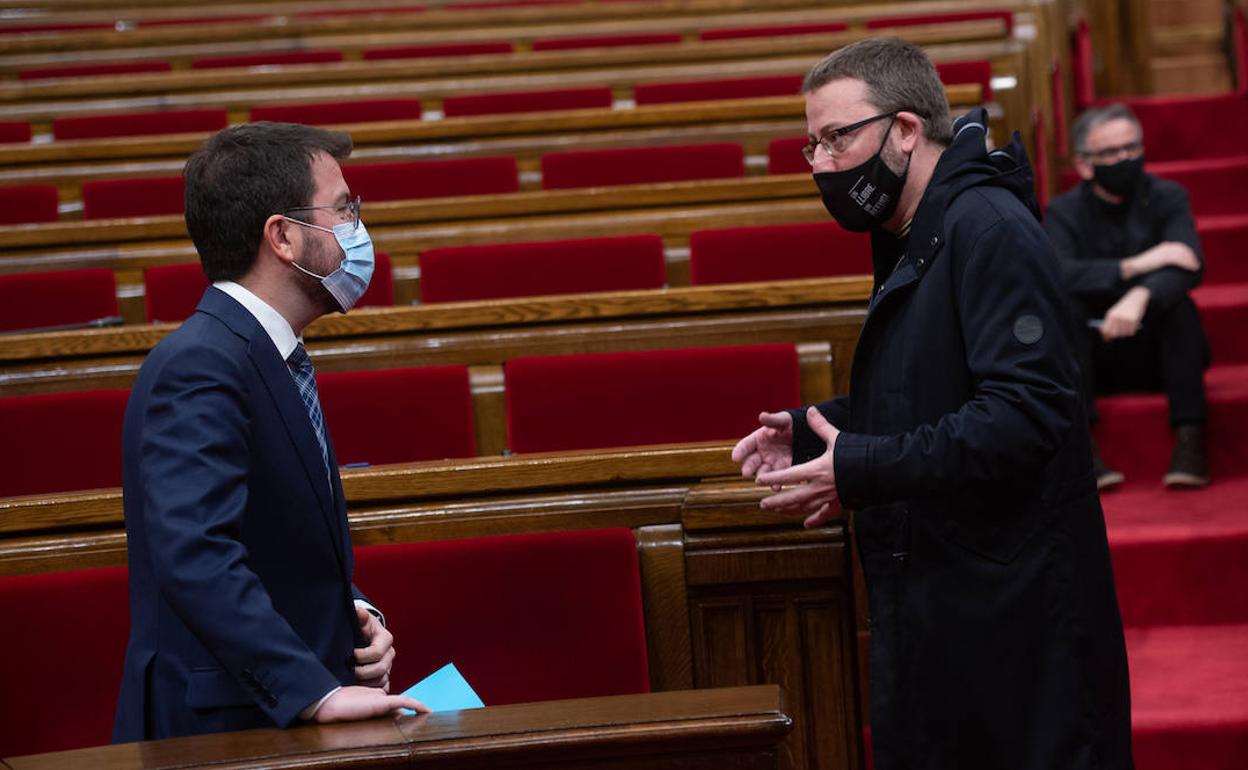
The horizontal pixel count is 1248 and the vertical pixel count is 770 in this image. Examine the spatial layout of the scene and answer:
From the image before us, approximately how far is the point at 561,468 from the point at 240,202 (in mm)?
207

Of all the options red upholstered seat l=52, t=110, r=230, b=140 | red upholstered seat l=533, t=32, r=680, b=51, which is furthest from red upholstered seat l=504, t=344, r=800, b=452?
red upholstered seat l=533, t=32, r=680, b=51

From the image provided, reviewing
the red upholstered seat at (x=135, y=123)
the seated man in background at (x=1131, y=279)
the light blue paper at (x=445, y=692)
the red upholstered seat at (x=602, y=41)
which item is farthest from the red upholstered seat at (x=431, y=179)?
the light blue paper at (x=445, y=692)

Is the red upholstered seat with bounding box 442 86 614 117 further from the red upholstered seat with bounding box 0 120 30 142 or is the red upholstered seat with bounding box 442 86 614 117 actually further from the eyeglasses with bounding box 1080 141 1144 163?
the eyeglasses with bounding box 1080 141 1144 163

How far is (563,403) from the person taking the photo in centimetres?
91

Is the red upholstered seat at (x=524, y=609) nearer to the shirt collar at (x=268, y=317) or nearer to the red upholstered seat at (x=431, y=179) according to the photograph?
the shirt collar at (x=268, y=317)

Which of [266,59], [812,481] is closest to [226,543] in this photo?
[812,481]

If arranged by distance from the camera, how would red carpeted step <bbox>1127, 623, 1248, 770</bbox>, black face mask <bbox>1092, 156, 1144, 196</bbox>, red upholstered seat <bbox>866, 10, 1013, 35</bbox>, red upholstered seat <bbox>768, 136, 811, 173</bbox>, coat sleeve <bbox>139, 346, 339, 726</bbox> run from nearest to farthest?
coat sleeve <bbox>139, 346, 339, 726</bbox>, red carpeted step <bbox>1127, 623, 1248, 770</bbox>, black face mask <bbox>1092, 156, 1144, 196</bbox>, red upholstered seat <bbox>768, 136, 811, 173</bbox>, red upholstered seat <bbox>866, 10, 1013, 35</bbox>

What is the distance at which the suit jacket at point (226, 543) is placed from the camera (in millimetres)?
464

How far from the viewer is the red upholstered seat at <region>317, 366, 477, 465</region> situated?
0.91 metres

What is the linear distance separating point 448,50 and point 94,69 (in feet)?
1.70

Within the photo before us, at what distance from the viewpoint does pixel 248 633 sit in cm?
46

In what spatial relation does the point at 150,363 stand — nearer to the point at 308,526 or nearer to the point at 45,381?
the point at 308,526

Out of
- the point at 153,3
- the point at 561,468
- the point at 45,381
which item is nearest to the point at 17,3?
the point at 153,3

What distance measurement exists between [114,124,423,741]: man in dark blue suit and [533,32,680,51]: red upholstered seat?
155 centimetres
